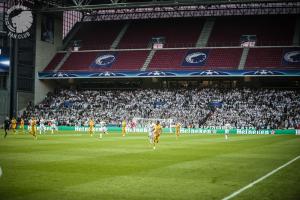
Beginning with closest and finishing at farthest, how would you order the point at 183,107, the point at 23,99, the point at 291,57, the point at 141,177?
1. the point at 141,177
2. the point at 183,107
3. the point at 291,57
4. the point at 23,99

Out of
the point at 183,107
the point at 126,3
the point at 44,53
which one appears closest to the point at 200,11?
the point at 183,107

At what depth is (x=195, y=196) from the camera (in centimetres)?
1305

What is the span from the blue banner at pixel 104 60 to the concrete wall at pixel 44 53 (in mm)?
9135

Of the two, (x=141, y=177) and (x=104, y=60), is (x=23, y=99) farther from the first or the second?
(x=141, y=177)

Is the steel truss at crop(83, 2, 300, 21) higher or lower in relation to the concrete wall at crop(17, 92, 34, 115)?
higher

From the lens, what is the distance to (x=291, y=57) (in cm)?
7031

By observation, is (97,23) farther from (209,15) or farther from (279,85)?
(279,85)

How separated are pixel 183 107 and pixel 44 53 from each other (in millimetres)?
27520

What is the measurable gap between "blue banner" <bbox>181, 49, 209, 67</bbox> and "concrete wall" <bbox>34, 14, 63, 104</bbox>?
24537 millimetres

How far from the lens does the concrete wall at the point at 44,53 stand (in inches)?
3141

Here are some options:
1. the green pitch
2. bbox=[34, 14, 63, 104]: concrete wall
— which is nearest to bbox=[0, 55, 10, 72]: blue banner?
bbox=[34, 14, 63, 104]: concrete wall

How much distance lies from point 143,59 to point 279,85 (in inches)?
871

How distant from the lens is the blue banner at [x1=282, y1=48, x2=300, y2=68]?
6906cm

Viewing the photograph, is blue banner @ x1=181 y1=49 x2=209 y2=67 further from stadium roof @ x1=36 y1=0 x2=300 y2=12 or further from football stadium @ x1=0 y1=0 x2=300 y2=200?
stadium roof @ x1=36 y1=0 x2=300 y2=12
